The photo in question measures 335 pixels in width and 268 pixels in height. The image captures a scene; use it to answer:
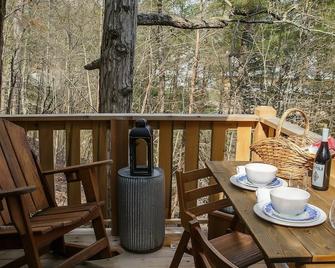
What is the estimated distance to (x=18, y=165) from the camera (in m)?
2.35

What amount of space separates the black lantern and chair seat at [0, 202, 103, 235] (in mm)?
345

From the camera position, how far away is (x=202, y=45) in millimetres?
7086

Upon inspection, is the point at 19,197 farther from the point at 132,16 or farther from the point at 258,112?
the point at 132,16

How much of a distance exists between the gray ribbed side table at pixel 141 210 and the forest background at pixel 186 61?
4673mm

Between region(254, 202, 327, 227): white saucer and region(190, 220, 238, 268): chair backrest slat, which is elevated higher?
region(254, 202, 327, 227): white saucer

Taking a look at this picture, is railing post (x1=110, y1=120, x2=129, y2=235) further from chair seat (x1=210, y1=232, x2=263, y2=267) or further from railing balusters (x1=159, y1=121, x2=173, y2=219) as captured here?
chair seat (x1=210, y1=232, x2=263, y2=267)

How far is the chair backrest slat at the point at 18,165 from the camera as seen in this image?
225 centimetres

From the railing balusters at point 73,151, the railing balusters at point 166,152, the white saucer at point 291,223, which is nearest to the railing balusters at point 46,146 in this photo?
the railing balusters at point 73,151

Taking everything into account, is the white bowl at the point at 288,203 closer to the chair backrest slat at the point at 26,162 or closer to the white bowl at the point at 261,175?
the white bowl at the point at 261,175

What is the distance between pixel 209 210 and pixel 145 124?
77 cm

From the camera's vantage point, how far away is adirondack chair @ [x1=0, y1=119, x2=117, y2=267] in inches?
74.3

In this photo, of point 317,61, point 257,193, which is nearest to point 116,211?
point 257,193

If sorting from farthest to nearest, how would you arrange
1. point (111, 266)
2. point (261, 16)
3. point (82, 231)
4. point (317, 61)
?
point (317, 61) → point (261, 16) → point (82, 231) → point (111, 266)

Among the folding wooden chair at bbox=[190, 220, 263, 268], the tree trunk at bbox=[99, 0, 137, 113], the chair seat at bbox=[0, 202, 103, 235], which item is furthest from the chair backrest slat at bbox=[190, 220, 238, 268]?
the tree trunk at bbox=[99, 0, 137, 113]
